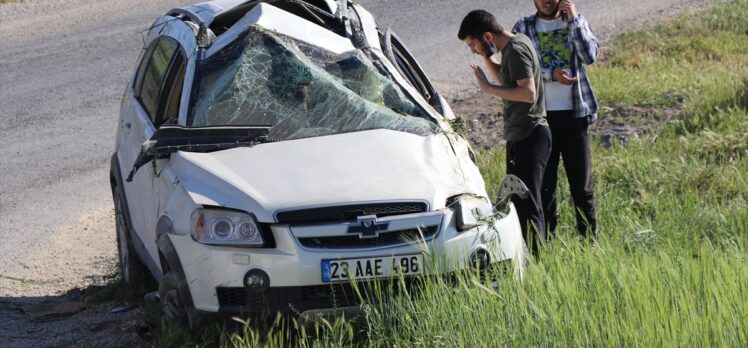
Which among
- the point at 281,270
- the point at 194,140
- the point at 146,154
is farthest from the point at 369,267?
the point at 146,154

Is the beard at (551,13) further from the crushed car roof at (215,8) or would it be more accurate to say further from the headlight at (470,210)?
the headlight at (470,210)

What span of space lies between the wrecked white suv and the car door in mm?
15

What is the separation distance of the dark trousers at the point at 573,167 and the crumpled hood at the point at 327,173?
955 mm

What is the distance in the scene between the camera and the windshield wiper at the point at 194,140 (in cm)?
650

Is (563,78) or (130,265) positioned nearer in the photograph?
(563,78)

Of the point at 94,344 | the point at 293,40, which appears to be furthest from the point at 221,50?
the point at 94,344

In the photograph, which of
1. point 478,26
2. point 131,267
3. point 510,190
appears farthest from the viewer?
point 131,267

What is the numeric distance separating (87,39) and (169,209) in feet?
32.1

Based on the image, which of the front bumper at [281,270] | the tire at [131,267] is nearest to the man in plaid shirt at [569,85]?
the front bumper at [281,270]

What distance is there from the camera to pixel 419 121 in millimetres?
6938

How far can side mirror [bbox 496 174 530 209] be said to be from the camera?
20.7 ft

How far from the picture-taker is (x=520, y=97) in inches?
276

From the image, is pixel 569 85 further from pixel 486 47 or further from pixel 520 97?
pixel 486 47

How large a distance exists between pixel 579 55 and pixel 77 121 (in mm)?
6542
